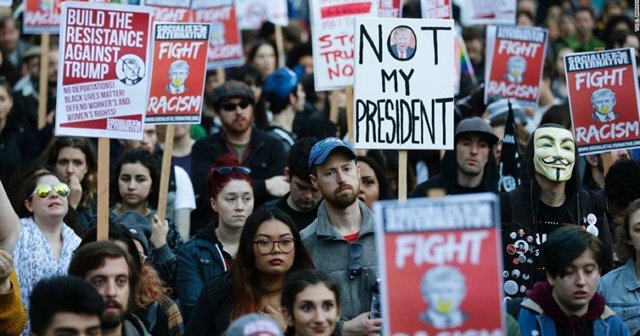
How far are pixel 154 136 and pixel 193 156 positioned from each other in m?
0.98

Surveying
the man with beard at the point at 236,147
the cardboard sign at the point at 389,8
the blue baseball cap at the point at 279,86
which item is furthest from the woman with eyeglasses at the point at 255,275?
the blue baseball cap at the point at 279,86

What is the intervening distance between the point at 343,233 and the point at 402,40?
154cm

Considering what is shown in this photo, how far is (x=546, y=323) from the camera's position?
8.70 metres

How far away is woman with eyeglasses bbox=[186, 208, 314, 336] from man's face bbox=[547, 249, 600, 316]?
145 centimetres

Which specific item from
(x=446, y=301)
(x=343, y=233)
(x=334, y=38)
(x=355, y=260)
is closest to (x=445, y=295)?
(x=446, y=301)

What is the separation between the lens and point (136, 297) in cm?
919

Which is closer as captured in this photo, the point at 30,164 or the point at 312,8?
the point at 30,164

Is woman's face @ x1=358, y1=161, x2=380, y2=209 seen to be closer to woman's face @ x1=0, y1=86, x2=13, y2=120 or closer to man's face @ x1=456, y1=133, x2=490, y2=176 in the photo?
man's face @ x1=456, y1=133, x2=490, y2=176

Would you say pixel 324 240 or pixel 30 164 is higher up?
pixel 30 164

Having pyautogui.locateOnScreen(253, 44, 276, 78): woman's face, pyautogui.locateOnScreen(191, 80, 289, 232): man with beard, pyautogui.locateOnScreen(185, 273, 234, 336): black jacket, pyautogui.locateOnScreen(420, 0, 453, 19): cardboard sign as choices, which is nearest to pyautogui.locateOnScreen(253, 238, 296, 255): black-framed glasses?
pyautogui.locateOnScreen(185, 273, 234, 336): black jacket

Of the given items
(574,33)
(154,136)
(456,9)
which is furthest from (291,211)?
(456,9)

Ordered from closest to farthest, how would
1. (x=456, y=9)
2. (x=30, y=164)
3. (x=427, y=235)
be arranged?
1. (x=427, y=235)
2. (x=30, y=164)
3. (x=456, y=9)

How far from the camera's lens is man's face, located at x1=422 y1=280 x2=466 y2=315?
721 centimetres

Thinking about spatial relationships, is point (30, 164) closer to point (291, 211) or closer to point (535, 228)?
point (291, 211)
